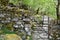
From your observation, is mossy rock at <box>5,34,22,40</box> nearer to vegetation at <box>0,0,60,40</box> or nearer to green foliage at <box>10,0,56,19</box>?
vegetation at <box>0,0,60,40</box>

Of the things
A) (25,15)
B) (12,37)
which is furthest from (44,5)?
(12,37)

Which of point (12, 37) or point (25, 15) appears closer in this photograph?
point (12, 37)

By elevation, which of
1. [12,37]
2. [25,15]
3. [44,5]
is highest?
[44,5]

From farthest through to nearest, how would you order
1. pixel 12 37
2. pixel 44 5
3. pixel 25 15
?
1. pixel 44 5
2. pixel 25 15
3. pixel 12 37

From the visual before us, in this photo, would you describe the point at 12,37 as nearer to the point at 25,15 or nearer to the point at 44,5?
the point at 25,15

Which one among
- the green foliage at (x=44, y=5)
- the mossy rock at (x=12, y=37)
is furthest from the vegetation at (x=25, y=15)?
the mossy rock at (x=12, y=37)

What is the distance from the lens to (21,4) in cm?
531

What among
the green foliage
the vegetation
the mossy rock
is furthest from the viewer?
the green foliage

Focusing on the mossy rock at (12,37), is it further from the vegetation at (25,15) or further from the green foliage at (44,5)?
the green foliage at (44,5)

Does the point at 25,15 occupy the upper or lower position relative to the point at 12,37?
upper

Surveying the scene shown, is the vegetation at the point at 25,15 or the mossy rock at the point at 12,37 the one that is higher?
the vegetation at the point at 25,15

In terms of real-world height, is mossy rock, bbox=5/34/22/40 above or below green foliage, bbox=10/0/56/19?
below

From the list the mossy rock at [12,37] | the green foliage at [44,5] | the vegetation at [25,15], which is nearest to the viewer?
the mossy rock at [12,37]

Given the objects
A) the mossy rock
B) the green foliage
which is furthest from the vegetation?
the mossy rock
